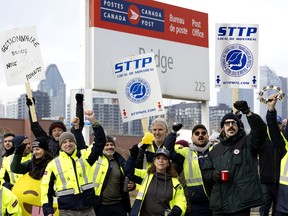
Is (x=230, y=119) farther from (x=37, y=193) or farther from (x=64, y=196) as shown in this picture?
(x=37, y=193)

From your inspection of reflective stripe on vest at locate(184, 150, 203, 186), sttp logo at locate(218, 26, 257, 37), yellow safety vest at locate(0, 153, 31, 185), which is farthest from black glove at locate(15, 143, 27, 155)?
sttp logo at locate(218, 26, 257, 37)

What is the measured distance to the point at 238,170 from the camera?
8.61 m

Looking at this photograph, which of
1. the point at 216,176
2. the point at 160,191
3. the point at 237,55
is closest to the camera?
the point at 216,176

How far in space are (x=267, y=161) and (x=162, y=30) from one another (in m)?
6.33

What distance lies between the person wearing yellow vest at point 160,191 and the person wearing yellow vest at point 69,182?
804 mm

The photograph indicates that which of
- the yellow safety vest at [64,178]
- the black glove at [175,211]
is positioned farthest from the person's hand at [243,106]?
the yellow safety vest at [64,178]

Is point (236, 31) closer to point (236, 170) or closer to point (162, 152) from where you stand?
point (162, 152)

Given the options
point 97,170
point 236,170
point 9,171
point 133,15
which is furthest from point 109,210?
point 133,15

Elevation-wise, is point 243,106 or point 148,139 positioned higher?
point 243,106

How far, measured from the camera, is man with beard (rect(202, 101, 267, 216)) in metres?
8.47

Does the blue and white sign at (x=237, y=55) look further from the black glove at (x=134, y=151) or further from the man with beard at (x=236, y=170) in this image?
the man with beard at (x=236, y=170)

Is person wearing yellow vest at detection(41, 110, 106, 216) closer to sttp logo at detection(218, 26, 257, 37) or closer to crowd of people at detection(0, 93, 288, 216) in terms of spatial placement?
crowd of people at detection(0, 93, 288, 216)

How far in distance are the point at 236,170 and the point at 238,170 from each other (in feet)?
0.08

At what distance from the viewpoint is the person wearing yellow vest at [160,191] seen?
9.04 m
